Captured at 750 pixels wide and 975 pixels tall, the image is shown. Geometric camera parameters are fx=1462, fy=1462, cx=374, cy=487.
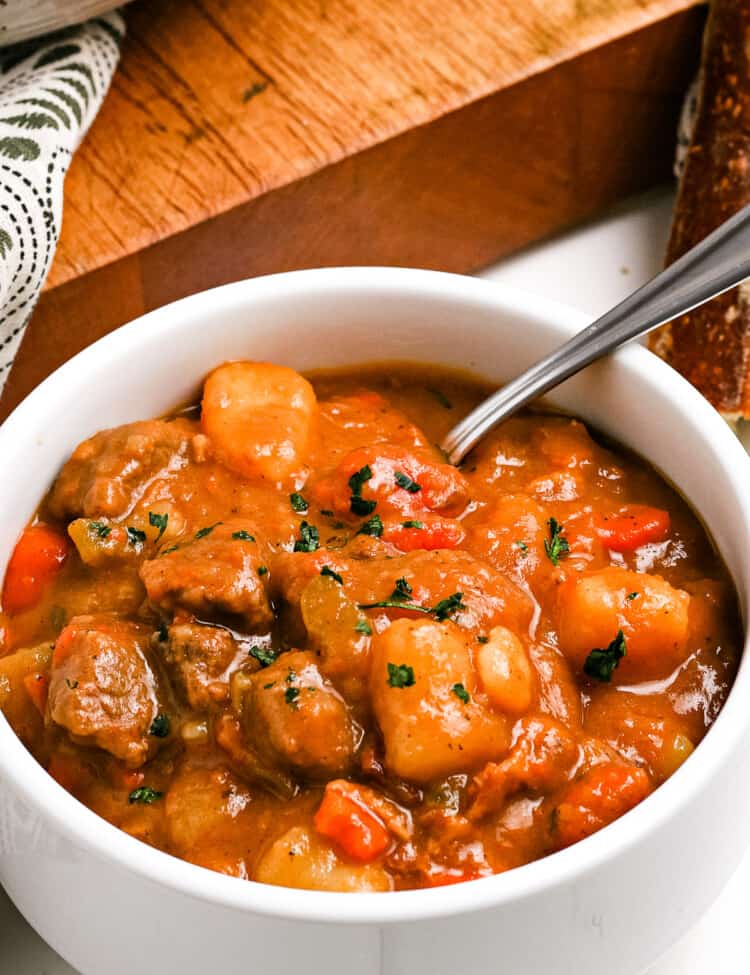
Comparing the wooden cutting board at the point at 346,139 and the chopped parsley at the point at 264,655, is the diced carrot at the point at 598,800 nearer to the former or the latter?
the chopped parsley at the point at 264,655

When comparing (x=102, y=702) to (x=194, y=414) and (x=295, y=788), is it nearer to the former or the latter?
(x=295, y=788)

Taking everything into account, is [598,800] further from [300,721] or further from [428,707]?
[300,721]

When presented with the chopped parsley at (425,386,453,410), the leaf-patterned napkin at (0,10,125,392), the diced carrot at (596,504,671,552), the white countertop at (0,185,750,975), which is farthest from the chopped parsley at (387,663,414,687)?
the white countertop at (0,185,750,975)

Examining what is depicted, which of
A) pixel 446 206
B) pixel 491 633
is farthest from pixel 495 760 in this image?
pixel 446 206

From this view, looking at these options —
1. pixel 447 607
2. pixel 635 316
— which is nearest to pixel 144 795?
pixel 447 607

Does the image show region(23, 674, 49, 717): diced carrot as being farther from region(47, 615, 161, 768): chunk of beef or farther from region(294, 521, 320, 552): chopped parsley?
region(294, 521, 320, 552): chopped parsley
